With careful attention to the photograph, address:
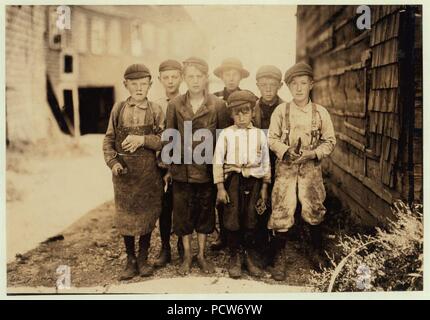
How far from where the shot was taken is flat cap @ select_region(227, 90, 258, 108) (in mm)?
4617

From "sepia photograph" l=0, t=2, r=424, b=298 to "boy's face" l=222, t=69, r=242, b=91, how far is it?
0.01m

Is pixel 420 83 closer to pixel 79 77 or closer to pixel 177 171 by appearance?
pixel 177 171

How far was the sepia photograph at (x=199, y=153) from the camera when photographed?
4711mm

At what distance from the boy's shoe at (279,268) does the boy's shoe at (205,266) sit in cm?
63

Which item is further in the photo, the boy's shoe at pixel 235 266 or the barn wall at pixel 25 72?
the barn wall at pixel 25 72

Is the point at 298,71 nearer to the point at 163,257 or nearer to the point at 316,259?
the point at 316,259

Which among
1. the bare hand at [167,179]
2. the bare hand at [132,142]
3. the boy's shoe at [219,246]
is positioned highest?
the bare hand at [132,142]

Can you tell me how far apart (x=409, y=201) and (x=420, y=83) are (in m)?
1.15

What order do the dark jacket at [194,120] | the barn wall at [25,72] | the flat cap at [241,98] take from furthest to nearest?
1. the barn wall at [25,72]
2. the dark jacket at [194,120]
3. the flat cap at [241,98]

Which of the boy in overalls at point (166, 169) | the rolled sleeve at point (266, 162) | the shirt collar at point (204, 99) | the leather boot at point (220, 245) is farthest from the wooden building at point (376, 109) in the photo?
the boy in overalls at point (166, 169)

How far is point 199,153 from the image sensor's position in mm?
4801

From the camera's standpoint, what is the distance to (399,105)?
177 inches

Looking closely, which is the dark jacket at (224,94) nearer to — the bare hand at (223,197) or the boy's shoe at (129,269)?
the bare hand at (223,197)
